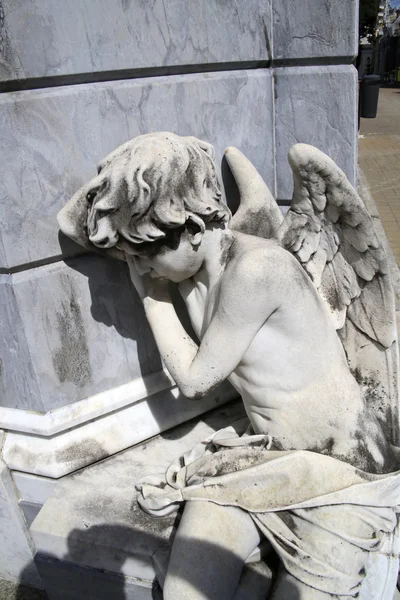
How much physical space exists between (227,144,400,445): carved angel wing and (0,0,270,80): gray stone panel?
70 cm

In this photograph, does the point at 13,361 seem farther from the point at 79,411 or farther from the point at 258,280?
the point at 258,280

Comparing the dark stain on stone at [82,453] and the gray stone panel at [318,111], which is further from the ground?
the gray stone panel at [318,111]

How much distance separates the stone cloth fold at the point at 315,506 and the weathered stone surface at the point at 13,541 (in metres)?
0.87

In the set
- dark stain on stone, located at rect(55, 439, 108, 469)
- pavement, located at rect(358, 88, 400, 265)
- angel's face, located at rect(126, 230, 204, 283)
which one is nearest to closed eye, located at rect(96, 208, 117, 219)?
angel's face, located at rect(126, 230, 204, 283)

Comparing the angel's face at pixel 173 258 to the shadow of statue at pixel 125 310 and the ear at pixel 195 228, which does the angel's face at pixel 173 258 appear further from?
the shadow of statue at pixel 125 310

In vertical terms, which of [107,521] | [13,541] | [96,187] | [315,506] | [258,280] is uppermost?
[96,187]

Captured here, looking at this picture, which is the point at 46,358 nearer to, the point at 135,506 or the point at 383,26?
the point at 135,506

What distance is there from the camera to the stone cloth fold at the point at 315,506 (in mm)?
1874

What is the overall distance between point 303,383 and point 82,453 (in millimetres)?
1048

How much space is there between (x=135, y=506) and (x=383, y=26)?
52268 millimetres

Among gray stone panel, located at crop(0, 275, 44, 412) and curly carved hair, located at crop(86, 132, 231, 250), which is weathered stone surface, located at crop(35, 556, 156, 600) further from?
curly carved hair, located at crop(86, 132, 231, 250)

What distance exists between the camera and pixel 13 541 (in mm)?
2643

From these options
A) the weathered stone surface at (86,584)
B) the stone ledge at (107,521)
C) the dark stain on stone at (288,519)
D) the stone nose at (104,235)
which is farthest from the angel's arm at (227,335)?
the weathered stone surface at (86,584)

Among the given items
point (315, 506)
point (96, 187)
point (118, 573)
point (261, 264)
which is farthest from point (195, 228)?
point (118, 573)
